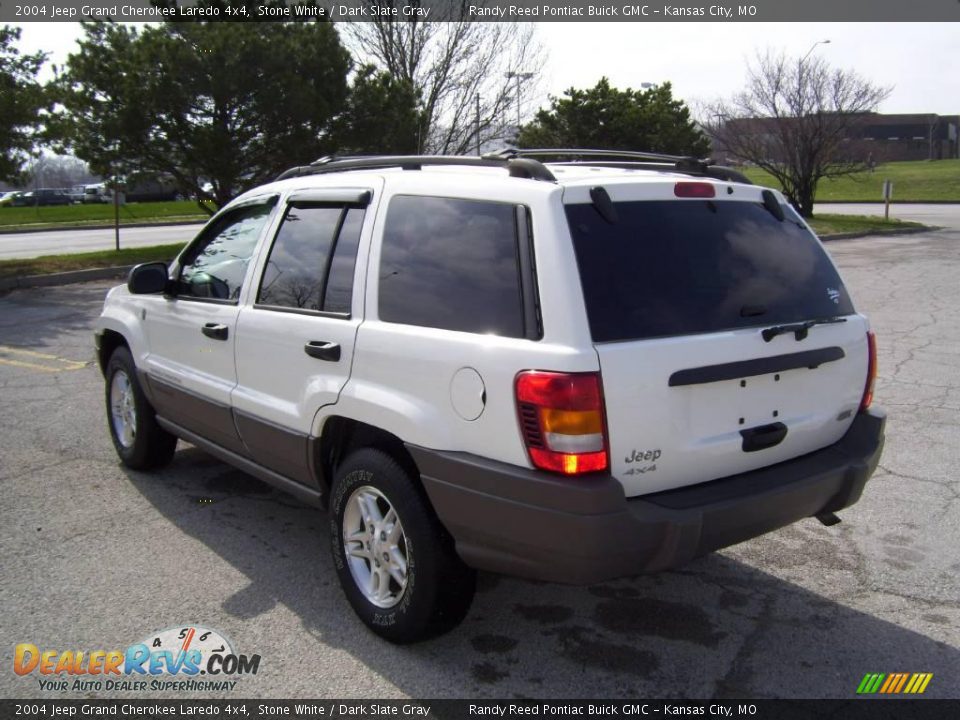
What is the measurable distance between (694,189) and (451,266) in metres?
0.99

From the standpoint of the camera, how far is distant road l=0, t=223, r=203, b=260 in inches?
917

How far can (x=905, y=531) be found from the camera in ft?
14.8

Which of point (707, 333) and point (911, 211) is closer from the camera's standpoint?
point (707, 333)

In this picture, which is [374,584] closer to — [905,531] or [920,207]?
[905,531]

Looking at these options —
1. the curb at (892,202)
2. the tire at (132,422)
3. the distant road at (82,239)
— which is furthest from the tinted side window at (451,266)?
the curb at (892,202)

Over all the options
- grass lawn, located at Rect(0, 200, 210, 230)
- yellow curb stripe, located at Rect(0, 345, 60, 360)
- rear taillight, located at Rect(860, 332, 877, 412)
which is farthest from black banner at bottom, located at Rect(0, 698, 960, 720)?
grass lawn, located at Rect(0, 200, 210, 230)

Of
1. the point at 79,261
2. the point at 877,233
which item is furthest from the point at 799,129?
the point at 79,261

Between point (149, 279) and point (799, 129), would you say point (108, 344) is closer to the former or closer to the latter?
point (149, 279)

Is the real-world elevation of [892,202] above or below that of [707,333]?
above

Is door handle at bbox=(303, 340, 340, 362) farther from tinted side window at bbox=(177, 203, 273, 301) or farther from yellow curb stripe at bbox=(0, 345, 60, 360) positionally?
yellow curb stripe at bbox=(0, 345, 60, 360)

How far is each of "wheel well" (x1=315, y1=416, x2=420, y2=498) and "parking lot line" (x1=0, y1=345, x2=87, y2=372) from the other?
5760 millimetres

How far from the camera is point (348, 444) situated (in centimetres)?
373

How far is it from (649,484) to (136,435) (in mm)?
3585

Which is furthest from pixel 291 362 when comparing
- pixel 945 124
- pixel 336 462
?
pixel 945 124
